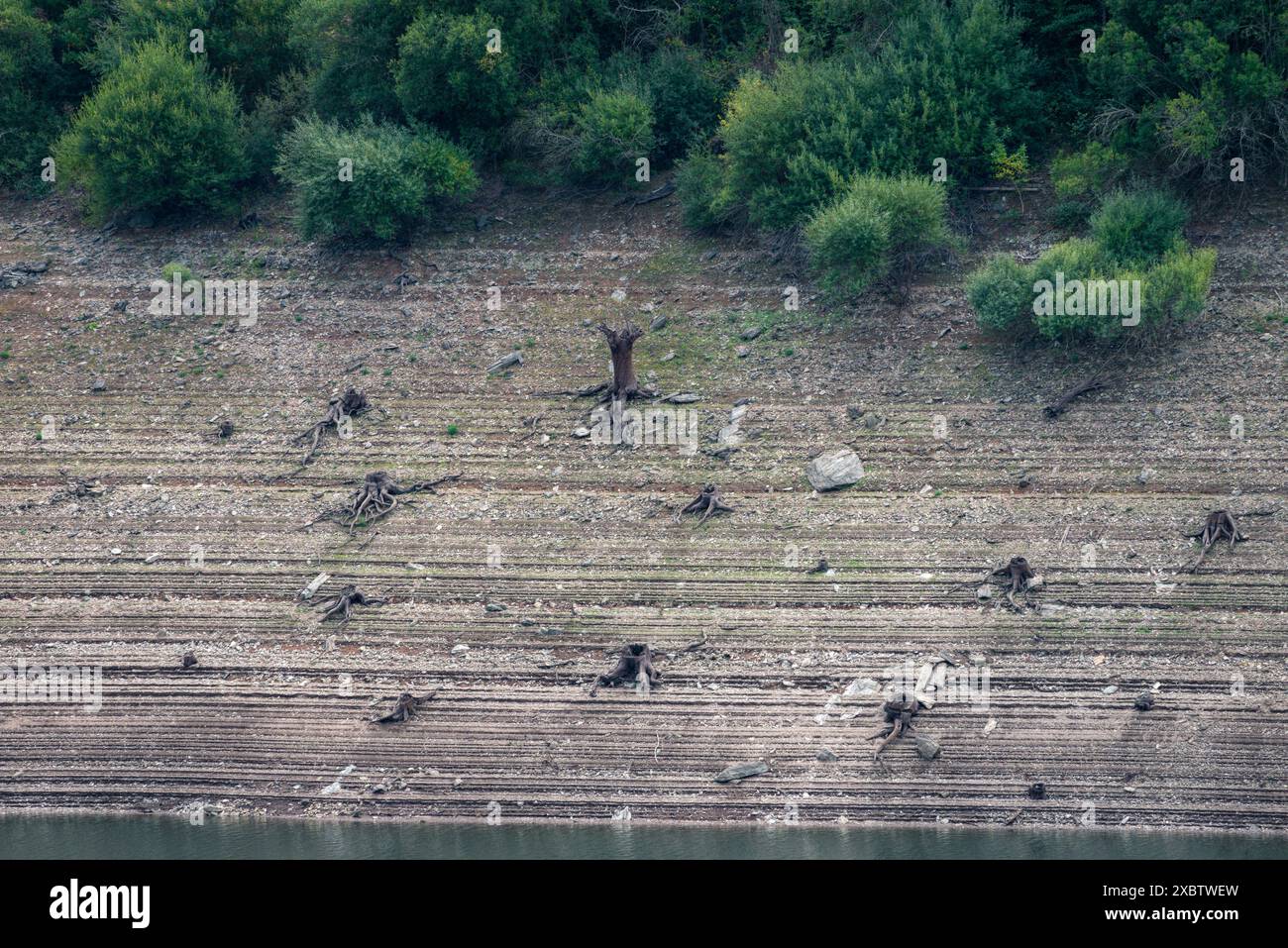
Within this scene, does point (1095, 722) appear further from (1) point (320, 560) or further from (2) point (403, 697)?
(1) point (320, 560)

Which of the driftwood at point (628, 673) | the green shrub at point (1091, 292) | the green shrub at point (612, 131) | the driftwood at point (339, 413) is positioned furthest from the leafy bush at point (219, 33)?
the driftwood at point (628, 673)

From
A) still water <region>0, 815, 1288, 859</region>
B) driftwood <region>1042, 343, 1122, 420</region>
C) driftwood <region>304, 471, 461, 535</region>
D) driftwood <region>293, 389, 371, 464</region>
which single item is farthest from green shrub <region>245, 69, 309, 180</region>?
still water <region>0, 815, 1288, 859</region>

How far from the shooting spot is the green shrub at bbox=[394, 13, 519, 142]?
93.4 feet

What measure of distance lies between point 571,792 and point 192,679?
16.6 ft

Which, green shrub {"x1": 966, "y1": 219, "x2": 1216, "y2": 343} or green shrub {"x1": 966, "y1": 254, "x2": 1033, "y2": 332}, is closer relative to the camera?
green shrub {"x1": 966, "y1": 219, "x2": 1216, "y2": 343}

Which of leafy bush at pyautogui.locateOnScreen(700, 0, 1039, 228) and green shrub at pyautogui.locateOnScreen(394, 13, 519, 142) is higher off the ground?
green shrub at pyautogui.locateOnScreen(394, 13, 519, 142)

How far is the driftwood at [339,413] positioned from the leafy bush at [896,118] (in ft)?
21.4

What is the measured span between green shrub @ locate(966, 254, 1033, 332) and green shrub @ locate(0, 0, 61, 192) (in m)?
16.9

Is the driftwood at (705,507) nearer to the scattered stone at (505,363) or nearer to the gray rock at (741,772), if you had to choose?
the gray rock at (741,772)

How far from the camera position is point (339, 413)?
2544cm

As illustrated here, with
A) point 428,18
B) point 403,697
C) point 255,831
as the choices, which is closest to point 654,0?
point 428,18

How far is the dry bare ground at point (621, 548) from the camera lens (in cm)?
1944

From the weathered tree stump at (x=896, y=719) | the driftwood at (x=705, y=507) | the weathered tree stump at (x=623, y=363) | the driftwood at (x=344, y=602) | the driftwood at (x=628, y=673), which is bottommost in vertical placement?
the weathered tree stump at (x=896, y=719)

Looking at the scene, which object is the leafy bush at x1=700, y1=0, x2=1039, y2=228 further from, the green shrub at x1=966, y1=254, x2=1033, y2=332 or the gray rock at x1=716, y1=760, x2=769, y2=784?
the gray rock at x1=716, y1=760, x2=769, y2=784
